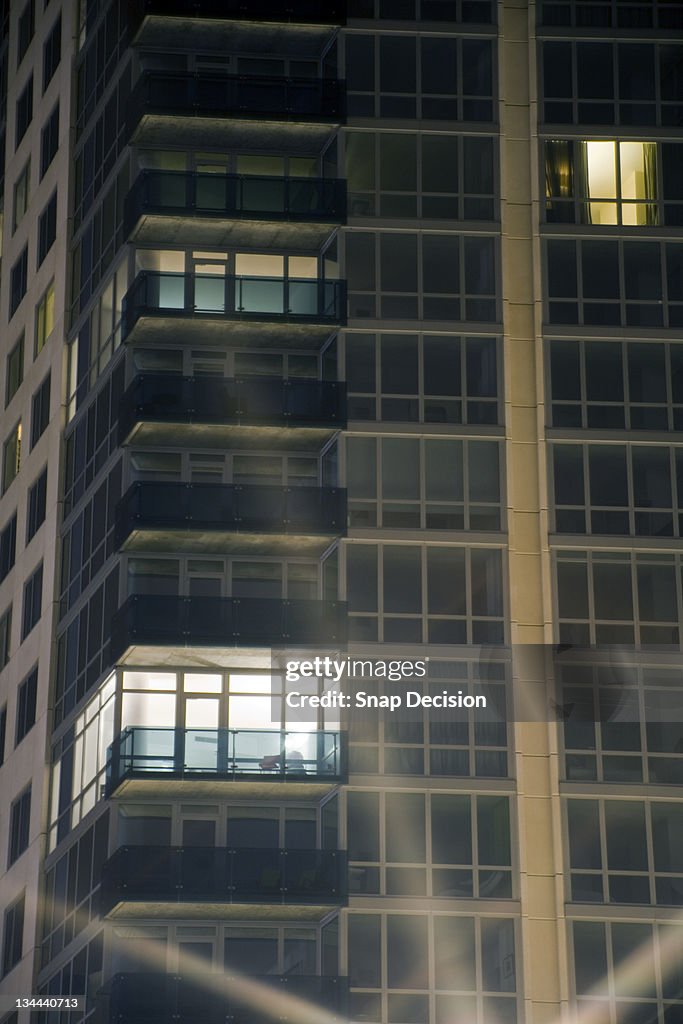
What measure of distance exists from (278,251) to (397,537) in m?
8.33

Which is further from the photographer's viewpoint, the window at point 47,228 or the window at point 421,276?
the window at point 47,228

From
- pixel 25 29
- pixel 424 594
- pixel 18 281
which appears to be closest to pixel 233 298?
pixel 424 594

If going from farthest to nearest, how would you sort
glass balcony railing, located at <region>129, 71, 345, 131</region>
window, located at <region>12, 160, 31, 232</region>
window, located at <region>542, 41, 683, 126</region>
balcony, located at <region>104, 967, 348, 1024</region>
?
window, located at <region>12, 160, 31, 232</region>
window, located at <region>542, 41, 683, 126</region>
glass balcony railing, located at <region>129, 71, 345, 131</region>
balcony, located at <region>104, 967, 348, 1024</region>

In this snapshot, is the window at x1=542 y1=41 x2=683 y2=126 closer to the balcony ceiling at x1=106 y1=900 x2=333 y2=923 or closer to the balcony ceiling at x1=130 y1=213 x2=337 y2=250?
the balcony ceiling at x1=130 y1=213 x2=337 y2=250

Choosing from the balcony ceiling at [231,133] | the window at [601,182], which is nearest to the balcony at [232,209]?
the balcony ceiling at [231,133]

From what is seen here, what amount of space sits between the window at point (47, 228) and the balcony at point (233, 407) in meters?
11.1

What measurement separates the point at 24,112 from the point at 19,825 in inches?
879

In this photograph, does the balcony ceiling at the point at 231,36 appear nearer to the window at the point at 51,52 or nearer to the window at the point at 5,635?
the window at the point at 51,52

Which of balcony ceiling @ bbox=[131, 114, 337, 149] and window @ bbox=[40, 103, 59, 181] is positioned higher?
window @ bbox=[40, 103, 59, 181]

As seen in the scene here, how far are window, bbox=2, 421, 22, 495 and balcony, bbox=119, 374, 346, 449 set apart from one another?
11568mm

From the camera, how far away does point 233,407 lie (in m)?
59.9

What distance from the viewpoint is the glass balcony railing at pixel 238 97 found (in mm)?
61906

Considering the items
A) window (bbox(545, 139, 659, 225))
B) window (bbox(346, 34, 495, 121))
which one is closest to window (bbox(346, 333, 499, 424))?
window (bbox(545, 139, 659, 225))

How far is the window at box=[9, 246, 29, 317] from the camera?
7306cm
